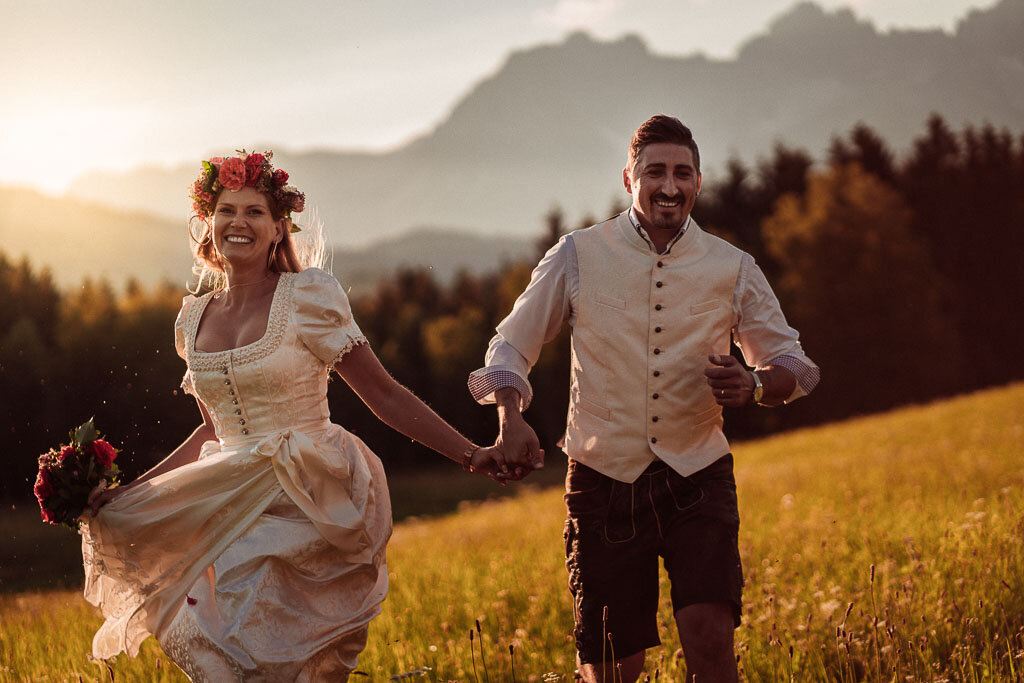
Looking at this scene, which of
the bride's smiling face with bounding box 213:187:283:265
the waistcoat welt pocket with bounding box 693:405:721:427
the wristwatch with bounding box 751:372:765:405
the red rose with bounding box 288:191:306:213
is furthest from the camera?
the red rose with bounding box 288:191:306:213

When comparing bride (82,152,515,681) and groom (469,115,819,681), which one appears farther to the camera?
groom (469,115,819,681)

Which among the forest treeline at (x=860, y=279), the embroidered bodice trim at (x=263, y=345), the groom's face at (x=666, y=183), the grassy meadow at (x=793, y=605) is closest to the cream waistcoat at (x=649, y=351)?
the groom's face at (x=666, y=183)

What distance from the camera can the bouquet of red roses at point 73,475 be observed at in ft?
13.5

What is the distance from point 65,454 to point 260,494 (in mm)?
869

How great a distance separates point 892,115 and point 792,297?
10715 centimetres

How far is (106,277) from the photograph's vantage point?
46.5 m

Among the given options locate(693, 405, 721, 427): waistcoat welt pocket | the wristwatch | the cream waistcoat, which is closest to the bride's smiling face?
the cream waistcoat

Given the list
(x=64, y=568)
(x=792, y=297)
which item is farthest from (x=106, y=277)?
(x=64, y=568)

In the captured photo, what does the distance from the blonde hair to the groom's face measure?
61.2 inches

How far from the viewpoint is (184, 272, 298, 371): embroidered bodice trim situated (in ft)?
13.8

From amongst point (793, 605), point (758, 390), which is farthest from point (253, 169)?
point (793, 605)

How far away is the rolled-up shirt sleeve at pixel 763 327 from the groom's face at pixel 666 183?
386 mm

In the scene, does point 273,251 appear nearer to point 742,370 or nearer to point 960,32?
point 742,370

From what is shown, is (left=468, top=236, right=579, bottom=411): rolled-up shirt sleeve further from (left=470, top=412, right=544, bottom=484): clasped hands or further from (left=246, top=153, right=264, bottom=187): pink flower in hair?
(left=246, top=153, right=264, bottom=187): pink flower in hair
